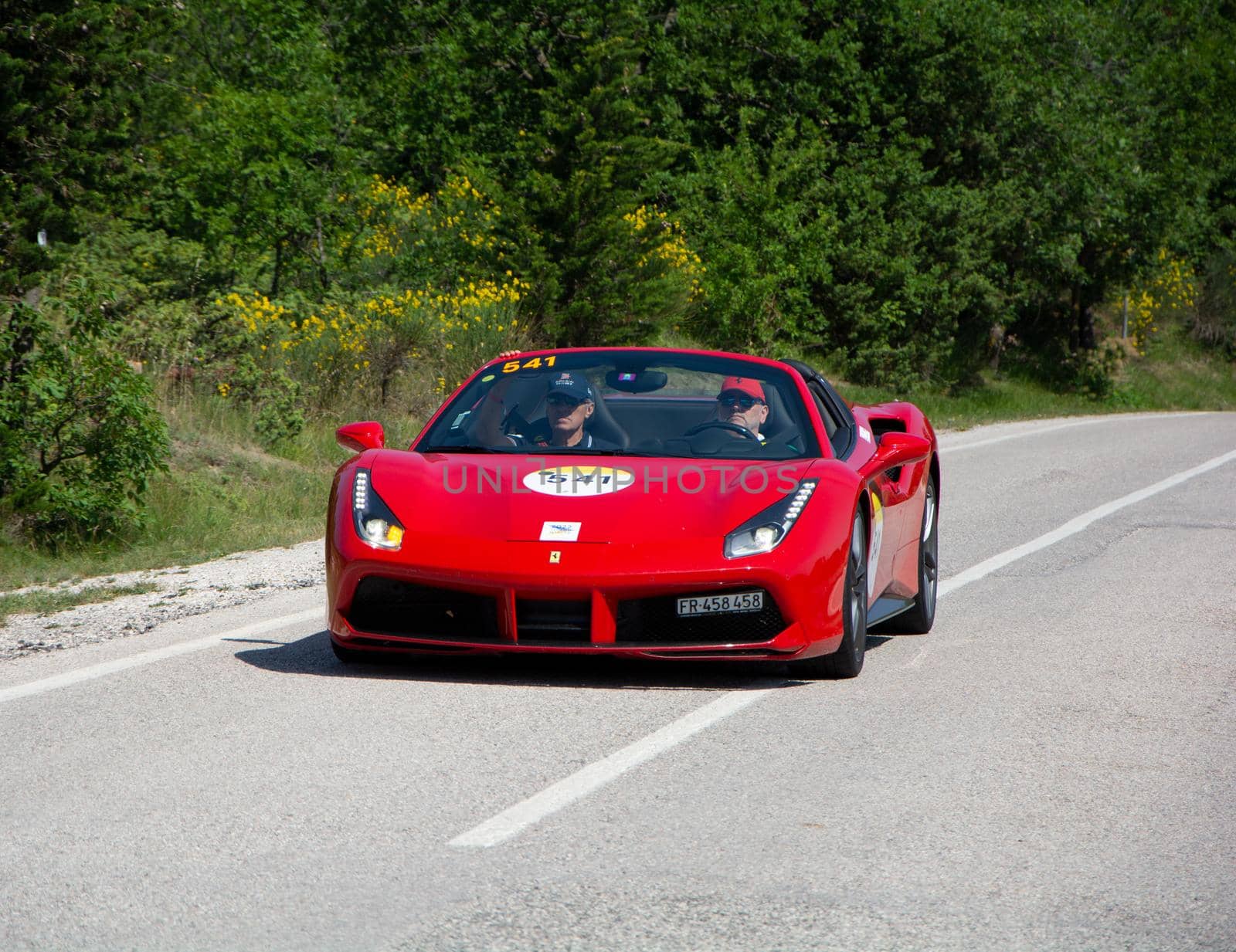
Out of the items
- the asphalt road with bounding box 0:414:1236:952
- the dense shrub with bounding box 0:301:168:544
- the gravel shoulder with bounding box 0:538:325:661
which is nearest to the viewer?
the asphalt road with bounding box 0:414:1236:952

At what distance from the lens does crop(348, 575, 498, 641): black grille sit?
19.6 ft

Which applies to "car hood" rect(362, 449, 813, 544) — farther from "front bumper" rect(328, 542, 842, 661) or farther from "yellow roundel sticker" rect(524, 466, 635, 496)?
"front bumper" rect(328, 542, 842, 661)

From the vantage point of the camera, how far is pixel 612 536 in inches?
235

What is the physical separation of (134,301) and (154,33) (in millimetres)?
2558

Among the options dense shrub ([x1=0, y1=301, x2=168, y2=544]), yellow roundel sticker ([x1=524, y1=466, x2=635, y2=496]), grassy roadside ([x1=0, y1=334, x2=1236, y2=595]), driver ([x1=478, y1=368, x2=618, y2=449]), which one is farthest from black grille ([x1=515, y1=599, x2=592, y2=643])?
dense shrub ([x1=0, y1=301, x2=168, y2=544])

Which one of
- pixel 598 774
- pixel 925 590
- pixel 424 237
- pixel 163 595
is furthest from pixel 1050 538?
pixel 424 237

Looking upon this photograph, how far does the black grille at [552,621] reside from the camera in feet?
19.4

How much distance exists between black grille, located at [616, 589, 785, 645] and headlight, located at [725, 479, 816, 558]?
0.17 m

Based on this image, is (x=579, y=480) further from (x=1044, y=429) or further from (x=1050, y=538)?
(x=1044, y=429)

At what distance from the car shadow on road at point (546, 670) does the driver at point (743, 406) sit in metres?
1.06

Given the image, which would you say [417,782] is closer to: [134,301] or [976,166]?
[134,301]

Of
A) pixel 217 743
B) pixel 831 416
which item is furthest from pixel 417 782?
pixel 831 416

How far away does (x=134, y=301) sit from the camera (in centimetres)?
Result: 1598

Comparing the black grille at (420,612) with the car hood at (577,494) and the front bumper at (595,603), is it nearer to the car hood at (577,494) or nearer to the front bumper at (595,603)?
the front bumper at (595,603)
